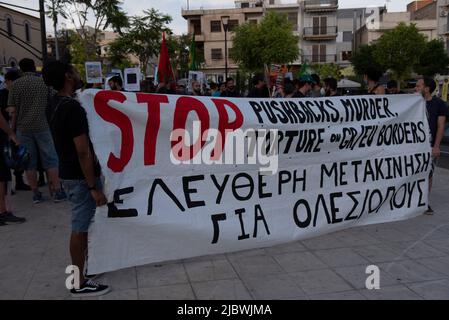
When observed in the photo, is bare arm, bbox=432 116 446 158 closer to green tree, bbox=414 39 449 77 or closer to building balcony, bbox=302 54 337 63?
green tree, bbox=414 39 449 77

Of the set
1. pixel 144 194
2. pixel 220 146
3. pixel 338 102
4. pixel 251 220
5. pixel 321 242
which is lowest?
pixel 321 242

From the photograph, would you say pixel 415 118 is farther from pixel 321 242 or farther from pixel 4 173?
pixel 4 173

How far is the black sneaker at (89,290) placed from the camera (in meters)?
3.53

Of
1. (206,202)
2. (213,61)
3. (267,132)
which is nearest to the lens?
(206,202)

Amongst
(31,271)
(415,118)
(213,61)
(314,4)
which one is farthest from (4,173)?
(314,4)

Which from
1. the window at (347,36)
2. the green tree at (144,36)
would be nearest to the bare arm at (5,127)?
the green tree at (144,36)

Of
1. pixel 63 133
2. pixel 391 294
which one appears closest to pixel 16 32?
pixel 63 133

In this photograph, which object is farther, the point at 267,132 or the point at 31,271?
the point at 267,132

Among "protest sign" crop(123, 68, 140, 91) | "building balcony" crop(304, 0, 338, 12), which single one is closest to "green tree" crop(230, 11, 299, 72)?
"building balcony" crop(304, 0, 338, 12)

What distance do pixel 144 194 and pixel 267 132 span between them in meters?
1.39

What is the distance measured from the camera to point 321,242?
4.75m

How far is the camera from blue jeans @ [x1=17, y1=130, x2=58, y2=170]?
6324 millimetres

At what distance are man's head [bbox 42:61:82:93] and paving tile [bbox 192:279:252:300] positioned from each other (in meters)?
1.90

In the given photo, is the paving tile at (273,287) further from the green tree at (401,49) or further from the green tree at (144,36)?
the green tree at (401,49)
